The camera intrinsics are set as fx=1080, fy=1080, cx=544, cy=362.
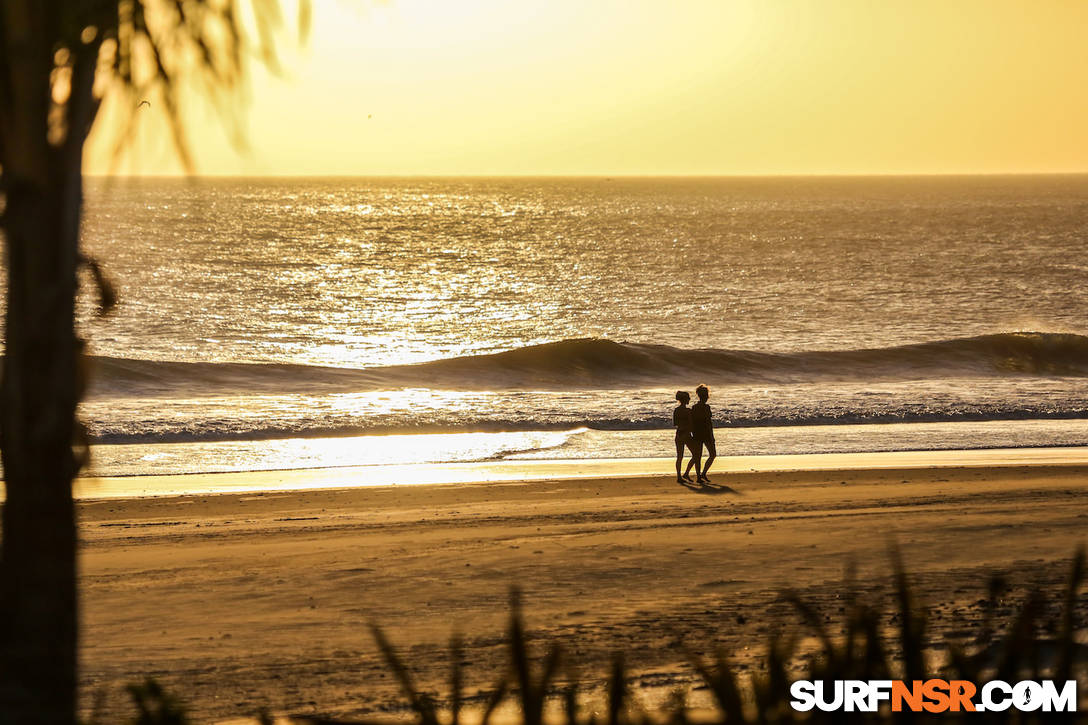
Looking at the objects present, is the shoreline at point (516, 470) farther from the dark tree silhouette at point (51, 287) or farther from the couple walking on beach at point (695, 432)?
the dark tree silhouette at point (51, 287)

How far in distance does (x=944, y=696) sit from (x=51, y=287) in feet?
8.11

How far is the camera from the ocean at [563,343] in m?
21.1

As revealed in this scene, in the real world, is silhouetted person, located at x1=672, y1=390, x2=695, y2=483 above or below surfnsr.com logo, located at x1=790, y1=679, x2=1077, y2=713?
below

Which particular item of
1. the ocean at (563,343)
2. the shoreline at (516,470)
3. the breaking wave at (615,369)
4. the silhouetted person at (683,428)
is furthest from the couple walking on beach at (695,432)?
the breaking wave at (615,369)

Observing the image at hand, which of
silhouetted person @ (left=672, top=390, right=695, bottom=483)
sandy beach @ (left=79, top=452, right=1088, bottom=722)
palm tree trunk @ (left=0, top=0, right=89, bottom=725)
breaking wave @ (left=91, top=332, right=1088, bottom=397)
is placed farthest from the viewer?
breaking wave @ (left=91, top=332, right=1088, bottom=397)

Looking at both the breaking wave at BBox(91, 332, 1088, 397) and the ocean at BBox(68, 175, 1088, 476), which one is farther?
the breaking wave at BBox(91, 332, 1088, 397)

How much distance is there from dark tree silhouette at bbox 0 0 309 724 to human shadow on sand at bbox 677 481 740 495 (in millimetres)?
12191

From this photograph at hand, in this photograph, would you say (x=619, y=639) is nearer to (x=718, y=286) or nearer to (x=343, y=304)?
(x=343, y=304)

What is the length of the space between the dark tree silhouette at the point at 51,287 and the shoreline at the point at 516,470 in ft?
40.7

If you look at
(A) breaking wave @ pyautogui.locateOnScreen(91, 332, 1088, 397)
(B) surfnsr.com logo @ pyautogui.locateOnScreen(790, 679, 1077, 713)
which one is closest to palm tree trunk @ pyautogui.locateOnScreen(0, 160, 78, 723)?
(B) surfnsr.com logo @ pyautogui.locateOnScreen(790, 679, 1077, 713)

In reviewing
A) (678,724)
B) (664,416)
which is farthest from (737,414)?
(678,724)

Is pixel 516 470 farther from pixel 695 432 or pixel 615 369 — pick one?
pixel 615 369

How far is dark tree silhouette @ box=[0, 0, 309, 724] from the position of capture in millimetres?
2855

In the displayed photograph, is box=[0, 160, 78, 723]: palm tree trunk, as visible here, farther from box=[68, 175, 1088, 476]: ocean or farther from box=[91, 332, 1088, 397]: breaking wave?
box=[91, 332, 1088, 397]: breaking wave
